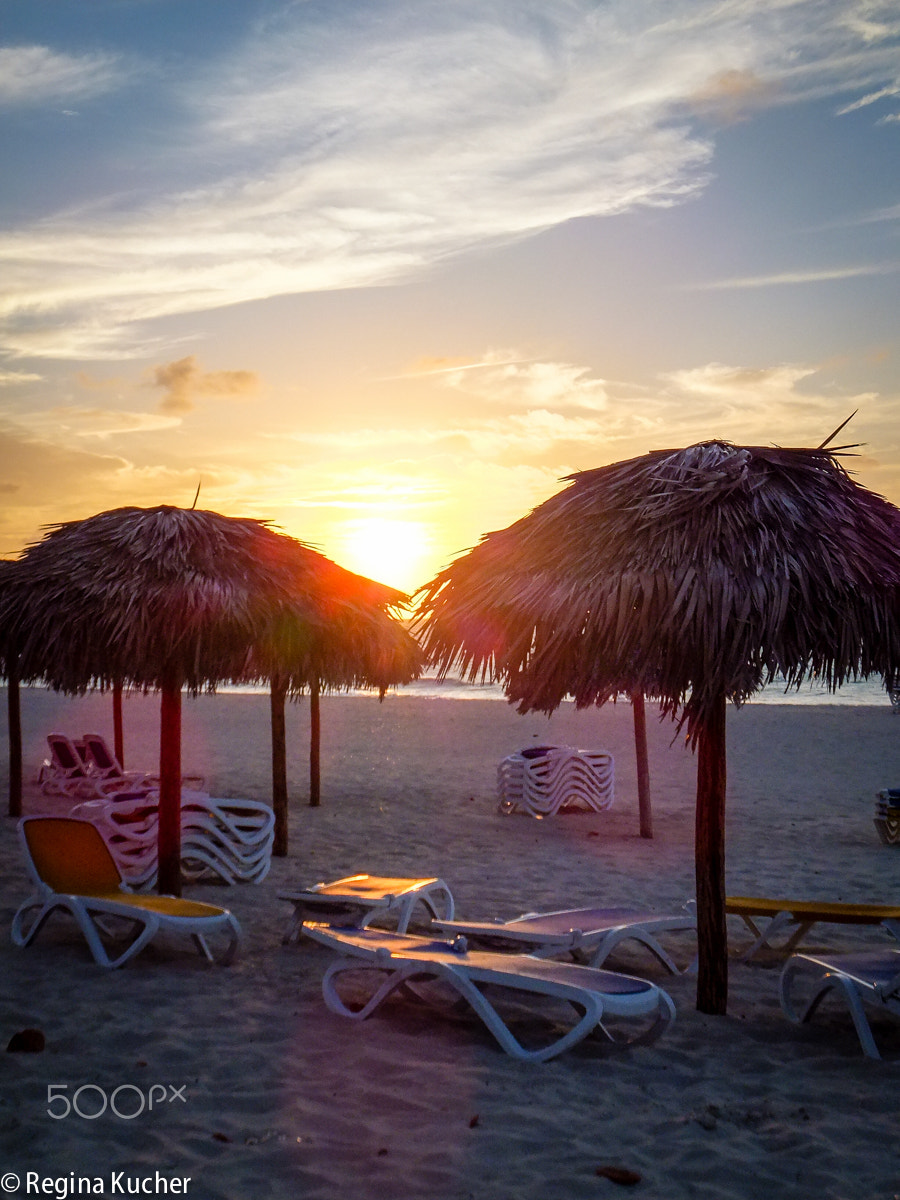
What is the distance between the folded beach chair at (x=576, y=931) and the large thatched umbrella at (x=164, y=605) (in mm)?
2289

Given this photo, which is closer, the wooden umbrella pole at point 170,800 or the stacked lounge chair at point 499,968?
the stacked lounge chair at point 499,968

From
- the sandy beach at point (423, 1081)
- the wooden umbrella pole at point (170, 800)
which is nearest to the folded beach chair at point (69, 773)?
the sandy beach at point (423, 1081)

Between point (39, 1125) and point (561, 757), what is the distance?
8.84 metres

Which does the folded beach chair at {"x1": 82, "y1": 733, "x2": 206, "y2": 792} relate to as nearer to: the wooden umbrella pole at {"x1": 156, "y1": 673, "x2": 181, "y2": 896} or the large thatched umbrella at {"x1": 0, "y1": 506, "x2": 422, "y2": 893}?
the large thatched umbrella at {"x1": 0, "y1": 506, "x2": 422, "y2": 893}

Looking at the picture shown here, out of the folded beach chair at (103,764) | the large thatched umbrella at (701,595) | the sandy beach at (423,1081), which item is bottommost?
the sandy beach at (423,1081)

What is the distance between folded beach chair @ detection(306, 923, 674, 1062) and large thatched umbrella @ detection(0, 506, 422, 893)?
6.85 ft

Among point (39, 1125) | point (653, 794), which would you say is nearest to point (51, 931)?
point (39, 1125)

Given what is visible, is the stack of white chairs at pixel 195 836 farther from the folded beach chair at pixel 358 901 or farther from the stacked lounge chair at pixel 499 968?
the stacked lounge chair at pixel 499 968

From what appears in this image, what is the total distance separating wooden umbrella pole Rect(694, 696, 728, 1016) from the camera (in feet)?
15.0

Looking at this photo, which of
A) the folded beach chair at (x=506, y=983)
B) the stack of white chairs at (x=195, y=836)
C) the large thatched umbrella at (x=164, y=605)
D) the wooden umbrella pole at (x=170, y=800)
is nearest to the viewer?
the folded beach chair at (x=506, y=983)

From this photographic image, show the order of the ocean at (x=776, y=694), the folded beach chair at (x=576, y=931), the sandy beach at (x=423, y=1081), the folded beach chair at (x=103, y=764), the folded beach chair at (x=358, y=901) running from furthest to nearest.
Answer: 1. the ocean at (x=776, y=694)
2. the folded beach chair at (x=103, y=764)
3. the folded beach chair at (x=358, y=901)
4. the folded beach chair at (x=576, y=931)
5. the sandy beach at (x=423, y=1081)

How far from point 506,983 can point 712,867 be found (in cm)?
116

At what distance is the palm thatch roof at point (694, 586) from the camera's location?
400cm

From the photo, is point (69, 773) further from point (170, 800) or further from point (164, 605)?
point (164, 605)
